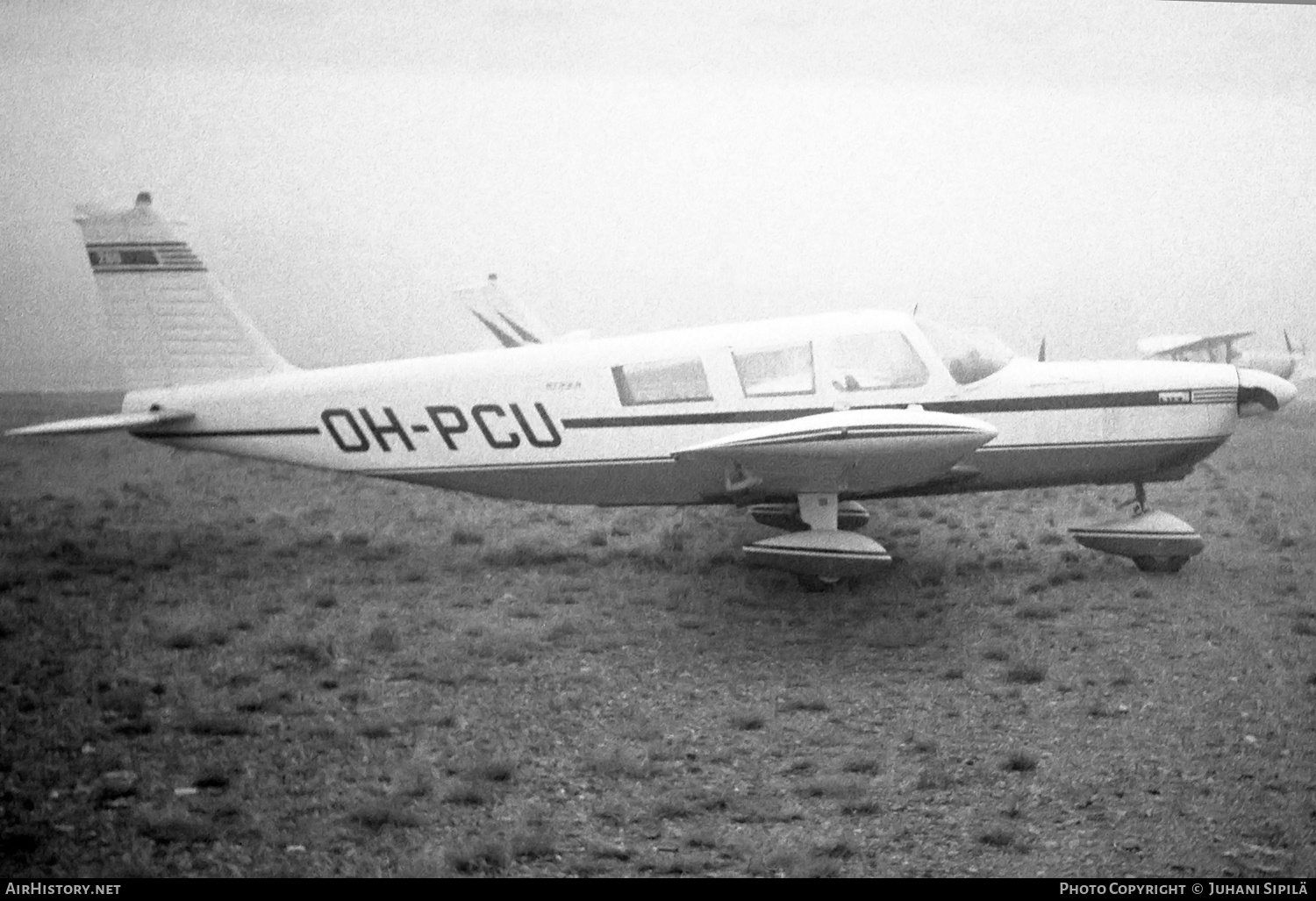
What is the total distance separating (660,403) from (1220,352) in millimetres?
2602

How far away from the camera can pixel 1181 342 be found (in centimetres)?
513

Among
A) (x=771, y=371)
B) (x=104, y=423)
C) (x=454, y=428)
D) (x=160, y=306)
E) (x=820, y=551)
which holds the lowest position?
(x=820, y=551)

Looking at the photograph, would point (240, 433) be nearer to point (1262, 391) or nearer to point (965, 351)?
point (965, 351)

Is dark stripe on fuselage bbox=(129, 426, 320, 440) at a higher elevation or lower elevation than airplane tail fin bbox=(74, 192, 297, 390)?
lower

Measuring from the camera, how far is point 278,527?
462cm

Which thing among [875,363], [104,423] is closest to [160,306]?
[104,423]

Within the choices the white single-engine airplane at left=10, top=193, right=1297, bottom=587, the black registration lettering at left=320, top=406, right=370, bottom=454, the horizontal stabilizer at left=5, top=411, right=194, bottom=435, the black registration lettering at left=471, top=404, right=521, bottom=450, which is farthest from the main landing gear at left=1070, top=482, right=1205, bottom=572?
the horizontal stabilizer at left=5, top=411, right=194, bottom=435

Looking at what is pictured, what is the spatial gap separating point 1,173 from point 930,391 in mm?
3690

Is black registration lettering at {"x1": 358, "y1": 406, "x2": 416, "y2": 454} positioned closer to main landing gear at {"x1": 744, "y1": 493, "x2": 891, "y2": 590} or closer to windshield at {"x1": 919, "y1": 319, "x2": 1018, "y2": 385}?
main landing gear at {"x1": 744, "y1": 493, "x2": 891, "y2": 590}

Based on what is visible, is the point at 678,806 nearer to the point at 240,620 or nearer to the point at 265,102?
the point at 240,620

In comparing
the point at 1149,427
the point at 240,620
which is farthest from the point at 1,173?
the point at 1149,427

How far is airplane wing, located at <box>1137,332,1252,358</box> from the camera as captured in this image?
16.8 feet

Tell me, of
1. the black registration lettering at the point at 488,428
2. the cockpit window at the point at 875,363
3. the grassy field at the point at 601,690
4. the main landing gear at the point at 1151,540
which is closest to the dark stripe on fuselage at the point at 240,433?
the grassy field at the point at 601,690

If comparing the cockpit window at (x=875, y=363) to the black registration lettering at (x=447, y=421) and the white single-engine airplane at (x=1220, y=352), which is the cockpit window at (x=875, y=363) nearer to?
the white single-engine airplane at (x=1220, y=352)
